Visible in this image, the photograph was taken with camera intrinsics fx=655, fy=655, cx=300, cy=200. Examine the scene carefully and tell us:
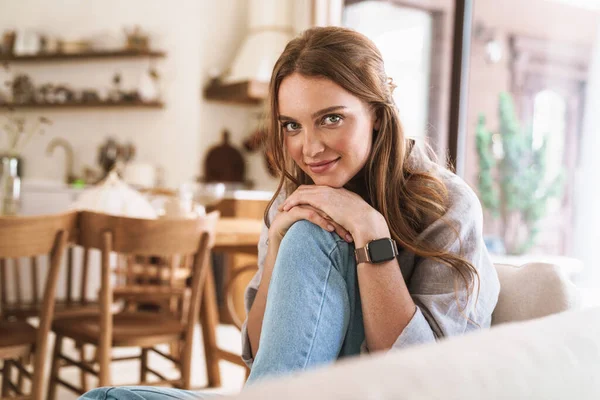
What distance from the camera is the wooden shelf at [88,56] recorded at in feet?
17.0

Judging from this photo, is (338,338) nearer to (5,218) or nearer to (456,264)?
(456,264)

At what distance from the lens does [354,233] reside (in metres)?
1.17

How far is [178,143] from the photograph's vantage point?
521 centimetres

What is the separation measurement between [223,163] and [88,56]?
1.40 m

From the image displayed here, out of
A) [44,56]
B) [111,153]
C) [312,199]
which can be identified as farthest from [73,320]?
[44,56]

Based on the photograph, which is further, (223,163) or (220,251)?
(223,163)

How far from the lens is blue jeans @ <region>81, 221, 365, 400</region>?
3.28 ft

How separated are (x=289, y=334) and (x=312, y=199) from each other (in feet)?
1.06

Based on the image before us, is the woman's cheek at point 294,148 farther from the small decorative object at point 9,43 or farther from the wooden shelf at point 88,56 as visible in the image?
the small decorative object at point 9,43

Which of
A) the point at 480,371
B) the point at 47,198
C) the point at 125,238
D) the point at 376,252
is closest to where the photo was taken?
the point at 480,371

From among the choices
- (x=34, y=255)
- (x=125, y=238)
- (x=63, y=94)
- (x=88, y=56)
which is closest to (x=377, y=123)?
(x=125, y=238)

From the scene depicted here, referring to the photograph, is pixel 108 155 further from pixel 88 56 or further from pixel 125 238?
pixel 125 238

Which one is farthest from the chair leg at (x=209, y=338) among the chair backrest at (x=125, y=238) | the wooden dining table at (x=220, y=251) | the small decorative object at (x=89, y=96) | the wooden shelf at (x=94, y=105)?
the small decorative object at (x=89, y=96)

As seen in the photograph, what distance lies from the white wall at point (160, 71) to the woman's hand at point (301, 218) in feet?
13.0
